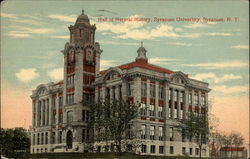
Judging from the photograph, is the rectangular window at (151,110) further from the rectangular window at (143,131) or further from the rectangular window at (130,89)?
the rectangular window at (130,89)

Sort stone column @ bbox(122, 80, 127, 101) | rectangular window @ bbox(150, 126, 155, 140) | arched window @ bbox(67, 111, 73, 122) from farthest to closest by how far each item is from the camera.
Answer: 1. arched window @ bbox(67, 111, 73, 122)
2. rectangular window @ bbox(150, 126, 155, 140)
3. stone column @ bbox(122, 80, 127, 101)

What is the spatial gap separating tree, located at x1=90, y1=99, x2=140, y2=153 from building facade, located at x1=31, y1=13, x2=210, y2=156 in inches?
57.8

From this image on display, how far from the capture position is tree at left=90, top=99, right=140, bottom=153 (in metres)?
35.0

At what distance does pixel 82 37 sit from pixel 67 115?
790cm

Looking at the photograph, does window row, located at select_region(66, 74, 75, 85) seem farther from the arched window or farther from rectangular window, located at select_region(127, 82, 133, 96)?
rectangular window, located at select_region(127, 82, 133, 96)

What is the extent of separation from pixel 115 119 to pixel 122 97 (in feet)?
11.2

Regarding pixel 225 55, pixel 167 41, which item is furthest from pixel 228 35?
pixel 167 41

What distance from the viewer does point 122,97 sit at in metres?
38.1

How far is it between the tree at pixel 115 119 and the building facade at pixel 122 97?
4.82ft

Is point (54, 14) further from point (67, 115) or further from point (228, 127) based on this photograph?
point (67, 115)

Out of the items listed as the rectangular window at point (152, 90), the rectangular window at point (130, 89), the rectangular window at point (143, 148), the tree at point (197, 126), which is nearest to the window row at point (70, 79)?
the rectangular window at point (130, 89)

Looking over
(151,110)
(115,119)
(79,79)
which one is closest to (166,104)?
(151,110)

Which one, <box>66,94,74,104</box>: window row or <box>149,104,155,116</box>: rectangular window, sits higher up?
<box>66,94,74,104</box>: window row

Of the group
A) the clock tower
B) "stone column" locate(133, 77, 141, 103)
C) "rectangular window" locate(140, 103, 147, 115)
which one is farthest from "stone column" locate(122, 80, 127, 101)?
the clock tower
